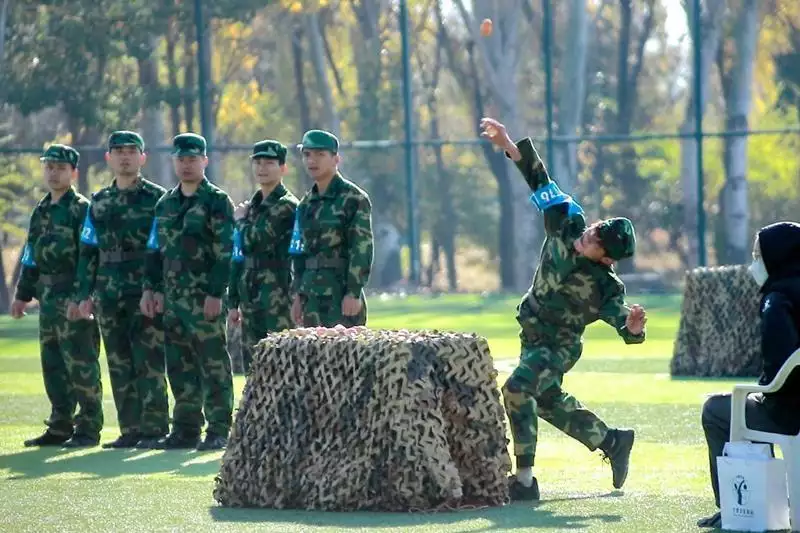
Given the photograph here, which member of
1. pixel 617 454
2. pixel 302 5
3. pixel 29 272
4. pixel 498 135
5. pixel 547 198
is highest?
pixel 302 5

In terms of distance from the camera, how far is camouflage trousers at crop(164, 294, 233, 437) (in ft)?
42.4

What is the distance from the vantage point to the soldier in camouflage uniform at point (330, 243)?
40.2ft

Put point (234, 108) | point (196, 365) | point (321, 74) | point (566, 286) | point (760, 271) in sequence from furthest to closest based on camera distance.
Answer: point (234, 108) < point (321, 74) < point (196, 365) < point (566, 286) < point (760, 271)

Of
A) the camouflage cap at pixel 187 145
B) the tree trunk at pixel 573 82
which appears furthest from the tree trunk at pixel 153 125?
the camouflage cap at pixel 187 145

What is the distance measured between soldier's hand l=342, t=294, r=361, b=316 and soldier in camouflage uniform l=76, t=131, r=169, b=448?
1643mm

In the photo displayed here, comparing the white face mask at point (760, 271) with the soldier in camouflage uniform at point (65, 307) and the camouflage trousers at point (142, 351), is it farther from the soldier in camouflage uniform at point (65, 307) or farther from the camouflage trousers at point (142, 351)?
the soldier in camouflage uniform at point (65, 307)

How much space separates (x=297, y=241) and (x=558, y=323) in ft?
9.16

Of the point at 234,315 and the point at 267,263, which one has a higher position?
the point at 267,263

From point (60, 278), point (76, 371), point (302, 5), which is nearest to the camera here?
point (76, 371)

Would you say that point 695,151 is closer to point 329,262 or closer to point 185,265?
point 185,265

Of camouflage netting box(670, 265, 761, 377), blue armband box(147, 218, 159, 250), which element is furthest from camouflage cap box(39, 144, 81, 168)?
camouflage netting box(670, 265, 761, 377)

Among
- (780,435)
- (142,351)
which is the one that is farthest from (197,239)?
(780,435)

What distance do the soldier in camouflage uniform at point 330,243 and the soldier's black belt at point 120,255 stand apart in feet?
4.36

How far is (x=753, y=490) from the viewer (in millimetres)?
8641
